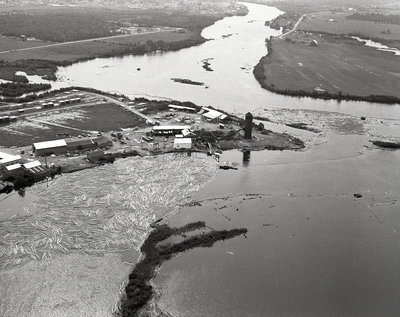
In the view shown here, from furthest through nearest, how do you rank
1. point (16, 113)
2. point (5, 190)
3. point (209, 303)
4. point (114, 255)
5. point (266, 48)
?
point (266, 48)
point (16, 113)
point (5, 190)
point (114, 255)
point (209, 303)

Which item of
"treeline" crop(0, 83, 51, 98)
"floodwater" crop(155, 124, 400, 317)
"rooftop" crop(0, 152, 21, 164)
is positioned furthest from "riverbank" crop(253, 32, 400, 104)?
"rooftop" crop(0, 152, 21, 164)

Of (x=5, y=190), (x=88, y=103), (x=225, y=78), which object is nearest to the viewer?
(x=5, y=190)

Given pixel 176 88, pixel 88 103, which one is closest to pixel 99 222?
pixel 88 103

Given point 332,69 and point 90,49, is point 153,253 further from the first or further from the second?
point 90,49

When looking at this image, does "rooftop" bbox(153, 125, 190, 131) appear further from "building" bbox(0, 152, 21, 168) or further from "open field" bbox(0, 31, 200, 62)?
"open field" bbox(0, 31, 200, 62)

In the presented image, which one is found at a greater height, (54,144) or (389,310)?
(54,144)

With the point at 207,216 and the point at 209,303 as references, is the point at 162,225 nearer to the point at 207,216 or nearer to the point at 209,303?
the point at 207,216
